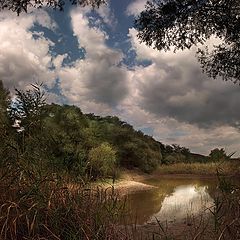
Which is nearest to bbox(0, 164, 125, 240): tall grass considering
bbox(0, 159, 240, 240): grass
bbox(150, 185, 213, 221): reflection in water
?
bbox(0, 159, 240, 240): grass

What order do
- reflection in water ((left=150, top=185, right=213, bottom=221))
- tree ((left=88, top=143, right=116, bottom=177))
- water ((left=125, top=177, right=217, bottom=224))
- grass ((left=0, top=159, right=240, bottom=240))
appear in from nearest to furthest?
grass ((left=0, top=159, right=240, bottom=240)) < tree ((left=88, top=143, right=116, bottom=177)) < water ((left=125, top=177, right=217, bottom=224)) < reflection in water ((left=150, top=185, right=213, bottom=221))

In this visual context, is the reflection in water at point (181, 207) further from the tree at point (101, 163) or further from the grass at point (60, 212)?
the grass at point (60, 212)

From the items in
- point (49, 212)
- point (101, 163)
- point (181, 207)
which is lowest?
point (181, 207)

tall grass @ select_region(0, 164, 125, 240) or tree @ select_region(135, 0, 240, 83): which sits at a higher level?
tree @ select_region(135, 0, 240, 83)

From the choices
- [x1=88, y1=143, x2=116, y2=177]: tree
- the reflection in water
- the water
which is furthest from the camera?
the reflection in water

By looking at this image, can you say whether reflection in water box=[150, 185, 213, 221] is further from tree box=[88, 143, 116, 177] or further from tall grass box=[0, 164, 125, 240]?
tall grass box=[0, 164, 125, 240]

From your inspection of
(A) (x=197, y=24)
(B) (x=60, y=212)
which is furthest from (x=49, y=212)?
(A) (x=197, y=24)

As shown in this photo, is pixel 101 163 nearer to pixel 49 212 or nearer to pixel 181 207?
pixel 181 207

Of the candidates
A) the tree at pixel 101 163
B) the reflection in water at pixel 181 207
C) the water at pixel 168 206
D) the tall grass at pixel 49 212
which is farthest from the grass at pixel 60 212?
the reflection in water at pixel 181 207

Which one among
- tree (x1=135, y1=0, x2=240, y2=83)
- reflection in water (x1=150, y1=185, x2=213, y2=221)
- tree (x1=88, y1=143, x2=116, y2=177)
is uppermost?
tree (x1=135, y1=0, x2=240, y2=83)

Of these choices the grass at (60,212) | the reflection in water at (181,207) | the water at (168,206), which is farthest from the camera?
the reflection in water at (181,207)

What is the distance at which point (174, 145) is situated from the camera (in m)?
70.8

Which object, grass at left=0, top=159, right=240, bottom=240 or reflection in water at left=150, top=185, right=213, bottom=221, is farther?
reflection in water at left=150, top=185, right=213, bottom=221

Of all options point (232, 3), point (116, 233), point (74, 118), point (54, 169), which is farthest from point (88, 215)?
point (74, 118)
